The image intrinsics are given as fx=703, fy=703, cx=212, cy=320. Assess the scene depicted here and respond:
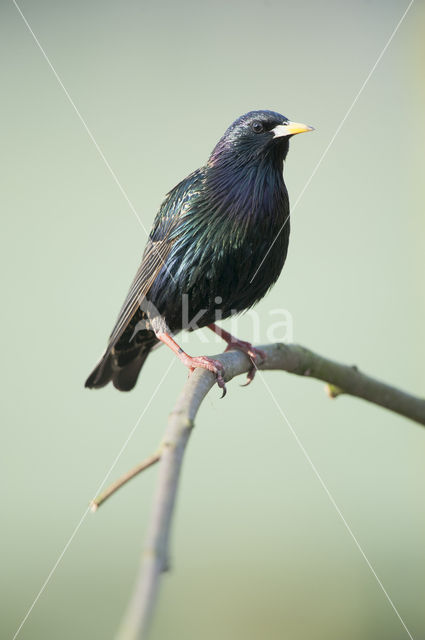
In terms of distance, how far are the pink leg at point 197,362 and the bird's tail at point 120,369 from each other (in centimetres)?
41

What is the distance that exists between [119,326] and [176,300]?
30 centimetres

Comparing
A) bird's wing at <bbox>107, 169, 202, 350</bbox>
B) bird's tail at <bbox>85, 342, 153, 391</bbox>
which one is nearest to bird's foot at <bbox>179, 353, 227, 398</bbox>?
bird's wing at <bbox>107, 169, 202, 350</bbox>

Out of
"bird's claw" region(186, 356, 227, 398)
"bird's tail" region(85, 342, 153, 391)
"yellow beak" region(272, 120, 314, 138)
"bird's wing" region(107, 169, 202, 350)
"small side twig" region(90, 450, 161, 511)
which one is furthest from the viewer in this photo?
"bird's tail" region(85, 342, 153, 391)

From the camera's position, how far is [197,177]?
2641 millimetres

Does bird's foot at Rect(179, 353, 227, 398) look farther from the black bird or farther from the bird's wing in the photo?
the bird's wing

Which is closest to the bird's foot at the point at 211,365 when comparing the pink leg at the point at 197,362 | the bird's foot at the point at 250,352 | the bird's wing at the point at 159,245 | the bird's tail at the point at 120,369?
the pink leg at the point at 197,362

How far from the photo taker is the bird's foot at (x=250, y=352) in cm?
240

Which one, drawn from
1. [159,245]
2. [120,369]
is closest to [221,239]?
[159,245]

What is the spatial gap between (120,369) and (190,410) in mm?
1660

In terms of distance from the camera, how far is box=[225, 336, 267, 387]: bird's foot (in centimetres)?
240

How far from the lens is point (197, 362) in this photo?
2.29m

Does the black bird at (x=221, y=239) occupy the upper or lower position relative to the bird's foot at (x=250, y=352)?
upper

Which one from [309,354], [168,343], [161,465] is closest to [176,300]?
[168,343]

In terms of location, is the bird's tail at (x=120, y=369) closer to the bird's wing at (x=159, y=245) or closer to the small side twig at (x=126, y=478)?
the bird's wing at (x=159, y=245)
